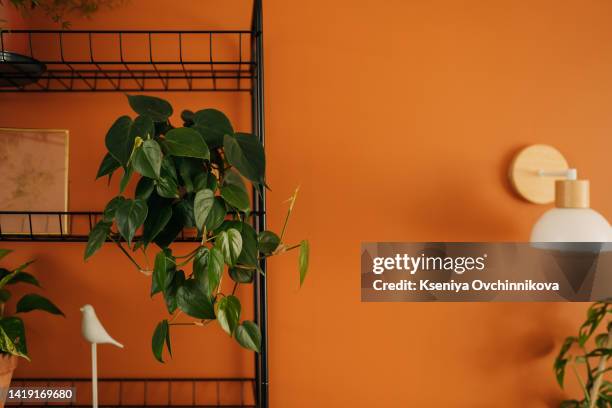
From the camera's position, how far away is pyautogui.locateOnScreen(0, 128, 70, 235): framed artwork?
1.21 m

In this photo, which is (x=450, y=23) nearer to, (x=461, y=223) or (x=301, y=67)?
(x=301, y=67)

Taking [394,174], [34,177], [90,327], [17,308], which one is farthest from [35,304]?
[394,174]

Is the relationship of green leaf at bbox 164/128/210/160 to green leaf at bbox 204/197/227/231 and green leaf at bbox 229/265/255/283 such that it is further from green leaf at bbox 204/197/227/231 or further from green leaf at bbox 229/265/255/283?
green leaf at bbox 229/265/255/283

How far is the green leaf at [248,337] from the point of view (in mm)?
932

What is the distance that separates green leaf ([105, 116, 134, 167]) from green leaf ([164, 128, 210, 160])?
6cm

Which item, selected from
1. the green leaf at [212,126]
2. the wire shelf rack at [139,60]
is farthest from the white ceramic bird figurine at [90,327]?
the wire shelf rack at [139,60]

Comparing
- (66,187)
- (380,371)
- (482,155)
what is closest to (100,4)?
(66,187)

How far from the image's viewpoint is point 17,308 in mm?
1164

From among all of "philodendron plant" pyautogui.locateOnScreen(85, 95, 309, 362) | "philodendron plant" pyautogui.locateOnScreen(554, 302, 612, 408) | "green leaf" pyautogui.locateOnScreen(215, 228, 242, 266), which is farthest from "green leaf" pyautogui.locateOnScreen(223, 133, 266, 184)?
"philodendron plant" pyautogui.locateOnScreen(554, 302, 612, 408)

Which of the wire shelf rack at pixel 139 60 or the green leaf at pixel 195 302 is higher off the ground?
the wire shelf rack at pixel 139 60

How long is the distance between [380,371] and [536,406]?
0.43 meters

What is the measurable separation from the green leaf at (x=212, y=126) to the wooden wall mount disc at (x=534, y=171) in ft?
2.56

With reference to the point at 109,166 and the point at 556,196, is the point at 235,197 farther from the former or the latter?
the point at 556,196

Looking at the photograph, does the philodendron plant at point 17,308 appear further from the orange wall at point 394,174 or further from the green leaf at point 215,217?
the green leaf at point 215,217
